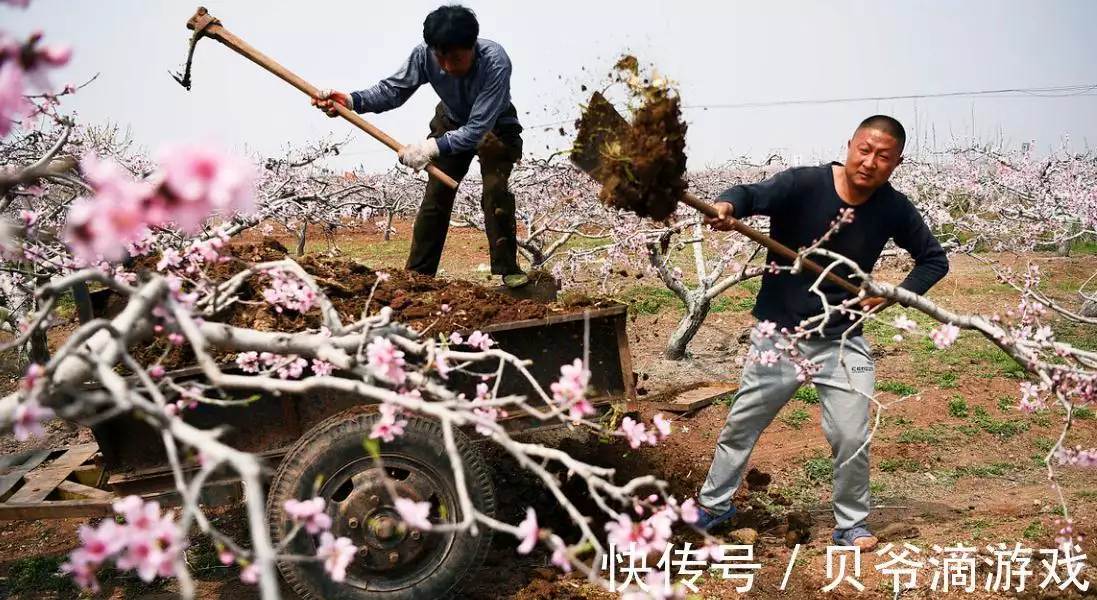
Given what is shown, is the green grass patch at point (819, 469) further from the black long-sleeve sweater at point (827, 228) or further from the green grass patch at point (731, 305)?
the green grass patch at point (731, 305)

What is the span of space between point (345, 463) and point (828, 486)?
340cm

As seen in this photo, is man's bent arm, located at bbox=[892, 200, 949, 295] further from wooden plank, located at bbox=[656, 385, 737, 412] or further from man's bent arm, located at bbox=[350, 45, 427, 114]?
man's bent arm, located at bbox=[350, 45, 427, 114]

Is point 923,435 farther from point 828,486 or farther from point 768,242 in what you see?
point 768,242

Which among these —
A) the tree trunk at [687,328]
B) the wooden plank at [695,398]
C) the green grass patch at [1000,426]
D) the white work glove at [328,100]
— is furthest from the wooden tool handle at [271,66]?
the green grass patch at [1000,426]

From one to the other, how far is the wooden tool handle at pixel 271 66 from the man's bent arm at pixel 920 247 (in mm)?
2668

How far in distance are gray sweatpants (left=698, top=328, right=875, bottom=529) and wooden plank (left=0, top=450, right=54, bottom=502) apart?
3.82 m

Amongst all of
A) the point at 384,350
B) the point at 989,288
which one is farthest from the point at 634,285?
the point at 384,350

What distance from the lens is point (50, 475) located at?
12.9 ft

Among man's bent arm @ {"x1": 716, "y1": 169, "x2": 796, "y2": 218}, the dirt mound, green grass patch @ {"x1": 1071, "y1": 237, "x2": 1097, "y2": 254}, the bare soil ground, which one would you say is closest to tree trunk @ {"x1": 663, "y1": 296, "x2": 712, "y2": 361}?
the bare soil ground

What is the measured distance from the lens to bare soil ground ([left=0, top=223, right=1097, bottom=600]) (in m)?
3.71

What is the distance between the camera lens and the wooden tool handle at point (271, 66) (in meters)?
4.52

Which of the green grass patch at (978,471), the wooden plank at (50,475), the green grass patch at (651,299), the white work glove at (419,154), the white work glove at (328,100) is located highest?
the white work glove at (328,100)

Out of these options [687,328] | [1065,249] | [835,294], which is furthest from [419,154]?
[1065,249]

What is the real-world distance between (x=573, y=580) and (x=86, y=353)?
105 inches
